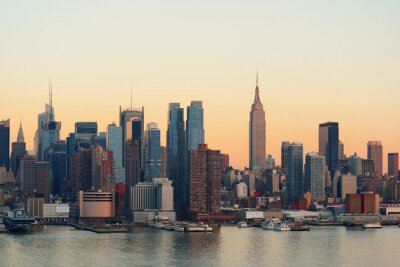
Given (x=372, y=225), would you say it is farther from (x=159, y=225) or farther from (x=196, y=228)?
(x=196, y=228)

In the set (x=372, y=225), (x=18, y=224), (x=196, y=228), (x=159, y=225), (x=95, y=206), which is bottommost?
(x=372, y=225)

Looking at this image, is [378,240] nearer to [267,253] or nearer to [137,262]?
[267,253]

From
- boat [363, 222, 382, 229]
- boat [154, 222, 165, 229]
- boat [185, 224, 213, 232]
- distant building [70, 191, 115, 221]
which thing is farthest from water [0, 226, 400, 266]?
distant building [70, 191, 115, 221]

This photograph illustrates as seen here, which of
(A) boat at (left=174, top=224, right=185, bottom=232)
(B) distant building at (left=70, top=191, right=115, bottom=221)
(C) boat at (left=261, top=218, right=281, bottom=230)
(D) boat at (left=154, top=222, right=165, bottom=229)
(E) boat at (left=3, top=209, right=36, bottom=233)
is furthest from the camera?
(B) distant building at (left=70, top=191, right=115, bottom=221)

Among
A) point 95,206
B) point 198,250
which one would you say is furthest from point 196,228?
point 198,250

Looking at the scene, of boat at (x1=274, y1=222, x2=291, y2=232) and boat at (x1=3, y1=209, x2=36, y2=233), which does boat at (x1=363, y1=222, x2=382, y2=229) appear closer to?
boat at (x1=274, y1=222, x2=291, y2=232)

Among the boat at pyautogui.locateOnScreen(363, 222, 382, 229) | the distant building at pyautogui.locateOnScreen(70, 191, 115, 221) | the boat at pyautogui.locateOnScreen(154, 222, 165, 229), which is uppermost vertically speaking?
the distant building at pyautogui.locateOnScreen(70, 191, 115, 221)

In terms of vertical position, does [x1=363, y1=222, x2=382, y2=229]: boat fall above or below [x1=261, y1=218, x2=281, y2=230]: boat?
below

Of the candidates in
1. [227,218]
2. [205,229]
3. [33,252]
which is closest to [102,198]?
[227,218]
